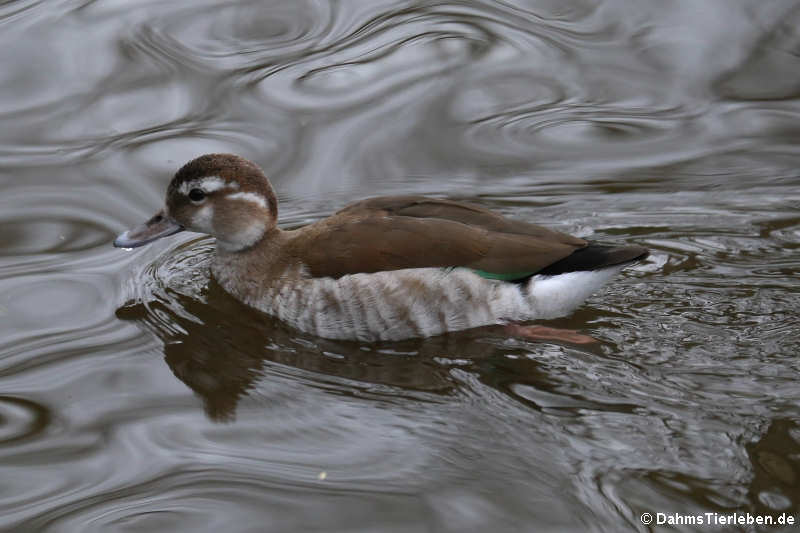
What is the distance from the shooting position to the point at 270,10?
436 inches

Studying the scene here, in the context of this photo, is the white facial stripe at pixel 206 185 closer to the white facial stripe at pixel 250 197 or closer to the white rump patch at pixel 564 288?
the white facial stripe at pixel 250 197

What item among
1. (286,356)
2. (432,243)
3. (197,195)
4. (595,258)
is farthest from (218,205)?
(595,258)

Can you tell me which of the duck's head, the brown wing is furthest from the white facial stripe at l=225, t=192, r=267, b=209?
the brown wing

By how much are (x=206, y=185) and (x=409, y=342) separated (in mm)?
1749

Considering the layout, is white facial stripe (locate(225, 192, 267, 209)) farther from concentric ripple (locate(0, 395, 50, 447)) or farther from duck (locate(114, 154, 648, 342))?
concentric ripple (locate(0, 395, 50, 447))

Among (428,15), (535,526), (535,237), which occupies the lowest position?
(535,526)

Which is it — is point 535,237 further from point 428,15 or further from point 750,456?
point 428,15

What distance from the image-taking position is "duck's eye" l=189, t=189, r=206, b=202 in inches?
293

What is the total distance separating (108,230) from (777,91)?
237 inches

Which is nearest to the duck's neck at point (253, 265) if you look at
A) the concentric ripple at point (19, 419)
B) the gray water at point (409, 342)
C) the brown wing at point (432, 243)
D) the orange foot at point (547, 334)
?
the gray water at point (409, 342)

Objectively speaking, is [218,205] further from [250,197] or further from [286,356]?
[286,356]

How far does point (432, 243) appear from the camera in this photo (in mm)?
6930

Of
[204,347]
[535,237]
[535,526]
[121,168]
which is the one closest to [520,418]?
[535,526]

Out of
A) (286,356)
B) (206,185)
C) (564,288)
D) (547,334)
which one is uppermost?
(206,185)
